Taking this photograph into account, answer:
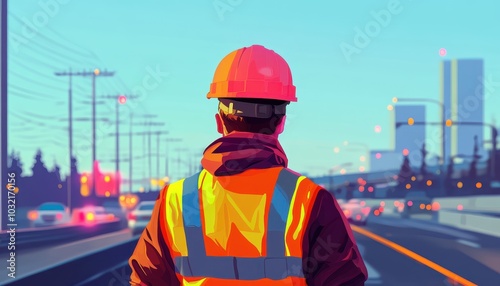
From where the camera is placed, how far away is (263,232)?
2854 millimetres

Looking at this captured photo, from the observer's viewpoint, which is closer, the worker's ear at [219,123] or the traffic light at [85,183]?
the worker's ear at [219,123]

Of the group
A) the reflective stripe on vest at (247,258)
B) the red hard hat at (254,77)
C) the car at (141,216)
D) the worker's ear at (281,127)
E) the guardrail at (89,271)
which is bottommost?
the car at (141,216)

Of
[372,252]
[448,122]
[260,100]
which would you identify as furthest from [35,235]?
[260,100]

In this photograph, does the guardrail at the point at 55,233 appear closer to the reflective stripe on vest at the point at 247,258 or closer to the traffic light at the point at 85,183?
the reflective stripe on vest at the point at 247,258

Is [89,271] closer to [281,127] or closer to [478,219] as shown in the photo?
[281,127]

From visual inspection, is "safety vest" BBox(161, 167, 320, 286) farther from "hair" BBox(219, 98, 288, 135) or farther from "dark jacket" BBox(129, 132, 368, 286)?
"hair" BBox(219, 98, 288, 135)

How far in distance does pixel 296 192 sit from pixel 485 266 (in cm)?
1736

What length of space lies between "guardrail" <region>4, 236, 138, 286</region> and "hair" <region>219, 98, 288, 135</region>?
7.57 meters

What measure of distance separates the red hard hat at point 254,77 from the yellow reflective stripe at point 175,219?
388 mm

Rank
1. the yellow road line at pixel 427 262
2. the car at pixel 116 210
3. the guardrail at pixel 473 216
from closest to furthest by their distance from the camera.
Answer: the yellow road line at pixel 427 262, the guardrail at pixel 473 216, the car at pixel 116 210

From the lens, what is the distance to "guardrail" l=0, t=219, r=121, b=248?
29359 mm

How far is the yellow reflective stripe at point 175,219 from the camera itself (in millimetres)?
2926

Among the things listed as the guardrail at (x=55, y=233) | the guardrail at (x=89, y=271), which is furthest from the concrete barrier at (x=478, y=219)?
the guardrail at (x=89, y=271)

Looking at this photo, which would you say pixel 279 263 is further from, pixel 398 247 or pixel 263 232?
pixel 398 247
